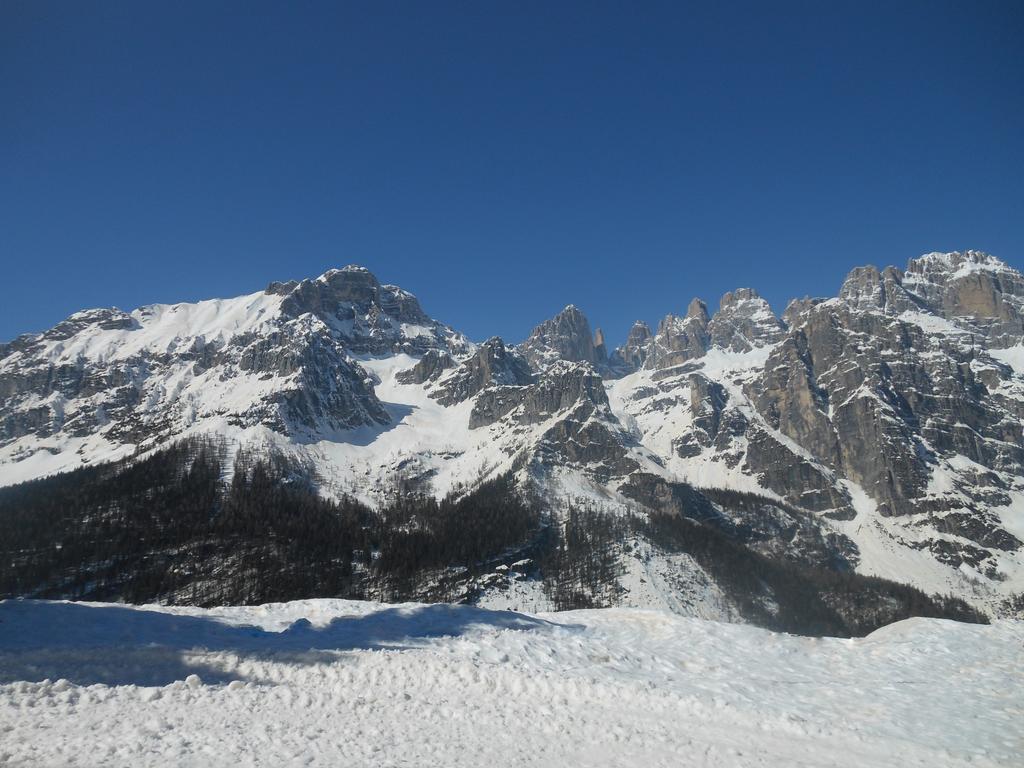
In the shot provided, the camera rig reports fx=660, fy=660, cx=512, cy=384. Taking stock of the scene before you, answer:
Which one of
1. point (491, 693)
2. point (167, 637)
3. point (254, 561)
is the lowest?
point (491, 693)

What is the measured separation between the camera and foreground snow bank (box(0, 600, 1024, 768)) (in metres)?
16.5

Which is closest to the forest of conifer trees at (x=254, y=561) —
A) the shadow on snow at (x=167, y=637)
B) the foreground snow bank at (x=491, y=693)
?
the shadow on snow at (x=167, y=637)

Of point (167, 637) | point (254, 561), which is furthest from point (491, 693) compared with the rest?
point (254, 561)

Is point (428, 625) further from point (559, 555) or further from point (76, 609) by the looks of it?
point (559, 555)

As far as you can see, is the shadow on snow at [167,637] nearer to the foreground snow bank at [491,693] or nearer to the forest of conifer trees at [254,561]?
the foreground snow bank at [491,693]

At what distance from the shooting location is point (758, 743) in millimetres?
18172

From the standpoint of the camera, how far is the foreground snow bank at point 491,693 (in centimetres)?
1652

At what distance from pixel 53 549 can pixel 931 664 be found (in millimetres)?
196075

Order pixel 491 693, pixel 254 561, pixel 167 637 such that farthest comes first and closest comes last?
pixel 254 561, pixel 167 637, pixel 491 693

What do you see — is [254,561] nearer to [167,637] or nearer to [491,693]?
[167,637]

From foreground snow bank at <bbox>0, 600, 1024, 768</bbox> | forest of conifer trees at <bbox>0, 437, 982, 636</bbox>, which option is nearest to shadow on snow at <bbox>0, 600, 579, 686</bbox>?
foreground snow bank at <bbox>0, 600, 1024, 768</bbox>

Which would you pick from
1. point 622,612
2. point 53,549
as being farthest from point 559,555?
point 622,612

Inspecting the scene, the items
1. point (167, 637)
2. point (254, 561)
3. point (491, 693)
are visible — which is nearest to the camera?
point (491, 693)

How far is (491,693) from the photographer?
20812mm
